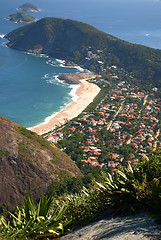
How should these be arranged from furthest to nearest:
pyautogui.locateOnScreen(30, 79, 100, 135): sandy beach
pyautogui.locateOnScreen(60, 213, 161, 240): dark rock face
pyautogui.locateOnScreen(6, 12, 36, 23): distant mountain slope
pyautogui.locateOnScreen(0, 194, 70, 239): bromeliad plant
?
Answer: pyautogui.locateOnScreen(6, 12, 36, 23): distant mountain slope → pyautogui.locateOnScreen(30, 79, 100, 135): sandy beach → pyautogui.locateOnScreen(0, 194, 70, 239): bromeliad plant → pyautogui.locateOnScreen(60, 213, 161, 240): dark rock face

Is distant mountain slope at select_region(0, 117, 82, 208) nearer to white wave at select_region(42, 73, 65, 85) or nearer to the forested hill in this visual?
white wave at select_region(42, 73, 65, 85)

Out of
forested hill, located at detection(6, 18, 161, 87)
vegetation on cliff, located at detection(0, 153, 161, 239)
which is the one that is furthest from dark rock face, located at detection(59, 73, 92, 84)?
vegetation on cliff, located at detection(0, 153, 161, 239)

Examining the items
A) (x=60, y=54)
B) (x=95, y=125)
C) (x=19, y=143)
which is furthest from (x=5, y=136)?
(x=60, y=54)

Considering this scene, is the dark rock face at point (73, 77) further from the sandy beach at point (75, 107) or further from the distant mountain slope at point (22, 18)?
the distant mountain slope at point (22, 18)

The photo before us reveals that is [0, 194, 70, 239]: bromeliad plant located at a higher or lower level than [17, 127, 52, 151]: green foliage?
higher

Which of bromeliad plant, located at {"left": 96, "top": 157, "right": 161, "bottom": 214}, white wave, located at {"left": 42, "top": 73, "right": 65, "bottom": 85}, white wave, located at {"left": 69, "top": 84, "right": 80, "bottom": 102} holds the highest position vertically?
white wave, located at {"left": 42, "top": 73, "right": 65, "bottom": 85}

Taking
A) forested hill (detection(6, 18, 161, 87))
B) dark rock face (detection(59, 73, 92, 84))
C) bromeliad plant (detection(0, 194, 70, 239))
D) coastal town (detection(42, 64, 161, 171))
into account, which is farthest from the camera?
forested hill (detection(6, 18, 161, 87))

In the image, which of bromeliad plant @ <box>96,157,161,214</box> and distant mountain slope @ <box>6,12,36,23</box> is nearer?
bromeliad plant @ <box>96,157,161,214</box>

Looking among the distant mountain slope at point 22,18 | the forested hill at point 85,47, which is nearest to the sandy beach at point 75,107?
the forested hill at point 85,47
